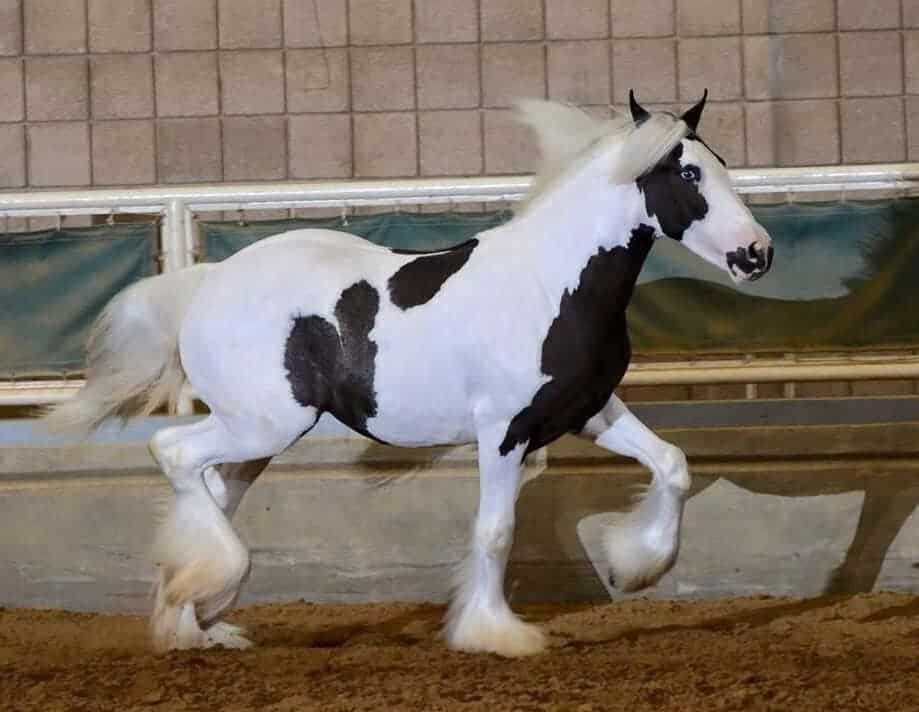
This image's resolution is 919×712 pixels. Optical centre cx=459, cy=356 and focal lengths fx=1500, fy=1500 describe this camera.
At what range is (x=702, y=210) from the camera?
4.53m

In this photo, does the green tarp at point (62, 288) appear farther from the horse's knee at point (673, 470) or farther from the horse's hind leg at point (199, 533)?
the horse's knee at point (673, 470)

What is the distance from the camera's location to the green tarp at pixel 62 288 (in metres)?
6.27

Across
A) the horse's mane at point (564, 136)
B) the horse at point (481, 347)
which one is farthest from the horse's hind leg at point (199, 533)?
the horse's mane at point (564, 136)

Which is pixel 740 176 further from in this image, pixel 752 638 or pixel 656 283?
pixel 752 638

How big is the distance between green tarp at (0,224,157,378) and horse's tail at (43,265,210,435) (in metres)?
1.05

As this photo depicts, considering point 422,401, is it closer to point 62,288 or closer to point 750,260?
point 750,260

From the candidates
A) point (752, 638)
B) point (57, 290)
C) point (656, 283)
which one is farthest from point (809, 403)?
point (57, 290)

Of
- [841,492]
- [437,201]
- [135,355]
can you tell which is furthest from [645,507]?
[437,201]

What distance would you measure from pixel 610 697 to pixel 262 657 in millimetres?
1257

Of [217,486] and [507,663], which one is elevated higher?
[217,486]

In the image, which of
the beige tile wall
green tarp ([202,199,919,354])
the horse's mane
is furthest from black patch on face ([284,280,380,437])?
the beige tile wall

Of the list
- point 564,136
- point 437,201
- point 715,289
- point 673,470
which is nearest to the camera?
point 673,470

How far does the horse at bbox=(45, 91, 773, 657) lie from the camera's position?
4562 mm

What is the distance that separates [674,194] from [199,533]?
1.84 meters
